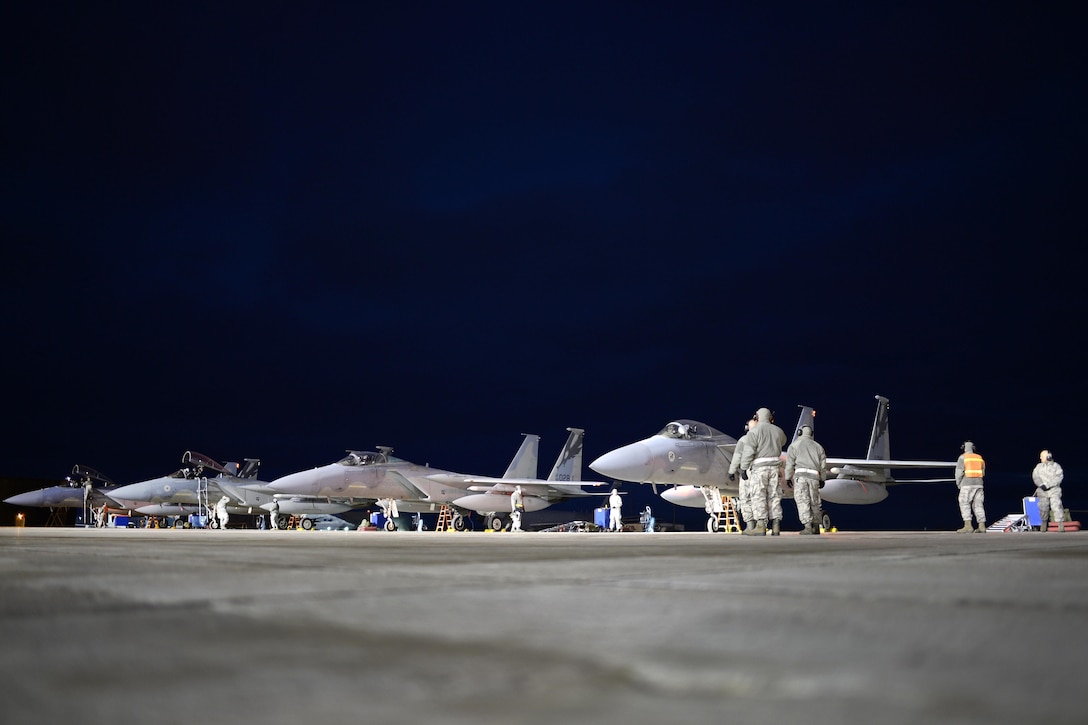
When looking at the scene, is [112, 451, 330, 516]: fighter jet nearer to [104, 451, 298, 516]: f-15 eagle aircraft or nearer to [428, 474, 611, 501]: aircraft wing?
[104, 451, 298, 516]: f-15 eagle aircraft

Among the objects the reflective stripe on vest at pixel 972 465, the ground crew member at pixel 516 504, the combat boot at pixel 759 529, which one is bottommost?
the ground crew member at pixel 516 504

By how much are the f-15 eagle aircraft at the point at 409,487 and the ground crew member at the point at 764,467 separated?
67.1 ft

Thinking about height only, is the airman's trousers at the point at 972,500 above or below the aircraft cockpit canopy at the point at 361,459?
below

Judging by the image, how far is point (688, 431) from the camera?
18953 millimetres

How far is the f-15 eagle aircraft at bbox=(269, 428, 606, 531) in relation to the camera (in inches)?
1166

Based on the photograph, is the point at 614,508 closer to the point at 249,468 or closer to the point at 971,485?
the point at 971,485

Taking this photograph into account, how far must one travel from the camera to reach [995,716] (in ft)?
3.08

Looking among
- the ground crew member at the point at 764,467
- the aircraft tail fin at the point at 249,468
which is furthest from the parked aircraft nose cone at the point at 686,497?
the aircraft tail fin at the point at 249,468

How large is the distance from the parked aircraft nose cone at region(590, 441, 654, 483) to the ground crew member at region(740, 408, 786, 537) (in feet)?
23.5

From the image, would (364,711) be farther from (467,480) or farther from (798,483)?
(467,480)

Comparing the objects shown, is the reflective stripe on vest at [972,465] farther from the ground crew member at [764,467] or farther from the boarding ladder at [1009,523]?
the boarding ladder at [1009,523]

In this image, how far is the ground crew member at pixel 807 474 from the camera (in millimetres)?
11602

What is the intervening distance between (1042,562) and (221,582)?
365 centimetres

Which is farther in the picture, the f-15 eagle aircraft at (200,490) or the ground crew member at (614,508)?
the f-15 eagle aircraft at (200,490)
